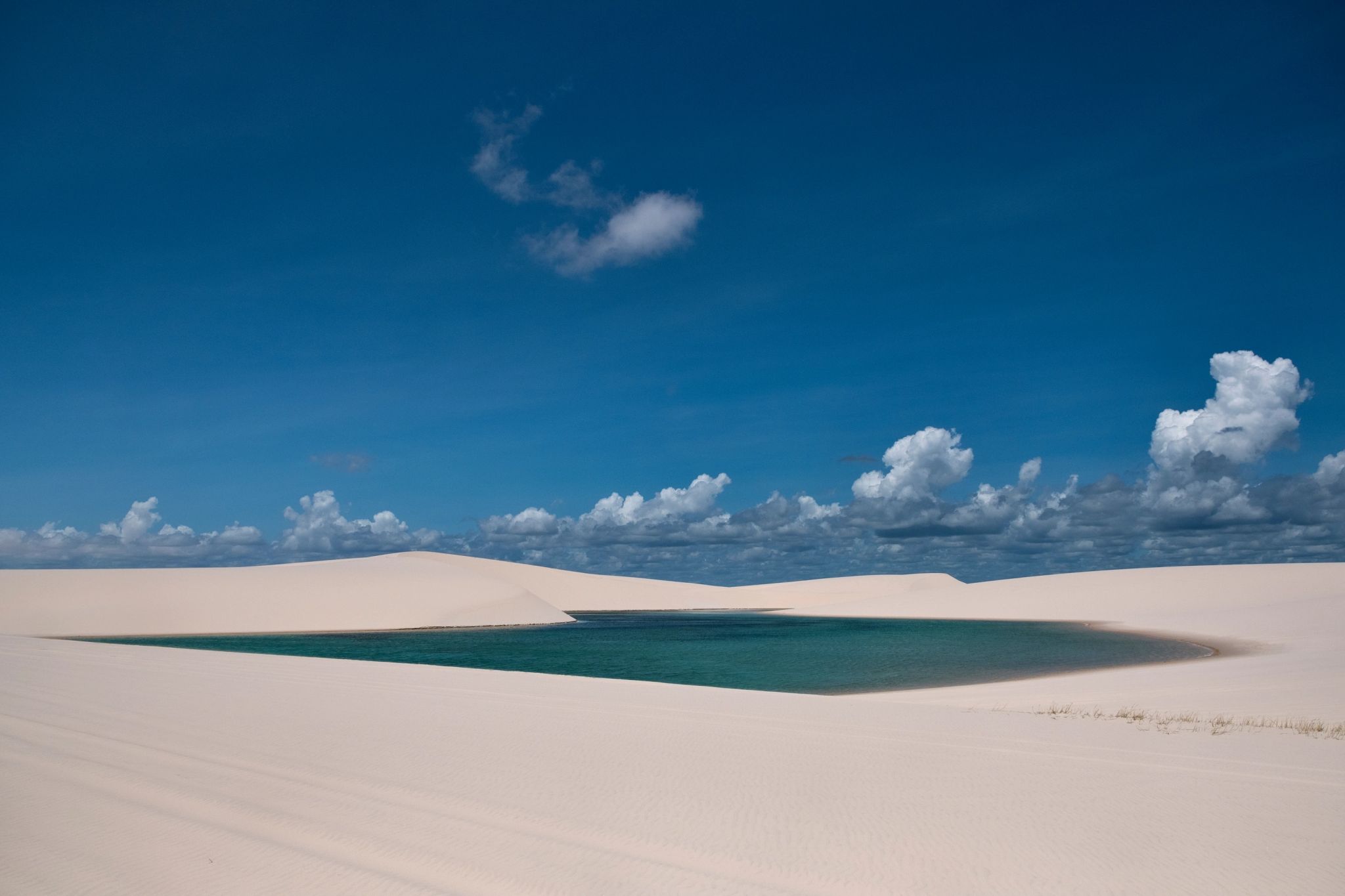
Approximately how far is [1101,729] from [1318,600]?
4031 cm

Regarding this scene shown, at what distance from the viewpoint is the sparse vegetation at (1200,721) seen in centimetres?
1152

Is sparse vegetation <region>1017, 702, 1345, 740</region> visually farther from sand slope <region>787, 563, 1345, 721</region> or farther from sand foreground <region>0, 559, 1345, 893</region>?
sand slope <region>787, 563, 1345, 721</region>

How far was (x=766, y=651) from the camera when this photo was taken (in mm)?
34219

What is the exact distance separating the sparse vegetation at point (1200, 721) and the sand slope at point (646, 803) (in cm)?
60

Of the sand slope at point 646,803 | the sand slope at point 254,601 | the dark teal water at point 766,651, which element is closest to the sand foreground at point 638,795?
the sand slope at point 646,803

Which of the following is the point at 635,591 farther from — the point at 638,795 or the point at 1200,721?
the point at 638,795

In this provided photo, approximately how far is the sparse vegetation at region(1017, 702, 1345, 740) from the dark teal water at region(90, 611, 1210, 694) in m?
7.44

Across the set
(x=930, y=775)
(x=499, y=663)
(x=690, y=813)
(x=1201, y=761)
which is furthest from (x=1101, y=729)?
(x=499, y=663)

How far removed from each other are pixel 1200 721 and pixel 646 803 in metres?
9.55

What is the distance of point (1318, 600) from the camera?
42.5 m

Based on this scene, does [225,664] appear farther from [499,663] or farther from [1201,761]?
[1201,761]

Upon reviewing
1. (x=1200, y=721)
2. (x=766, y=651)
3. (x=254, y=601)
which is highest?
(x=254, y=601)

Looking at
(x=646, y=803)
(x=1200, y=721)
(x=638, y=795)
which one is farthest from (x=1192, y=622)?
(x=646, y=803)

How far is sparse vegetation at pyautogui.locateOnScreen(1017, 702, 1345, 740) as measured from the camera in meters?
11.5
